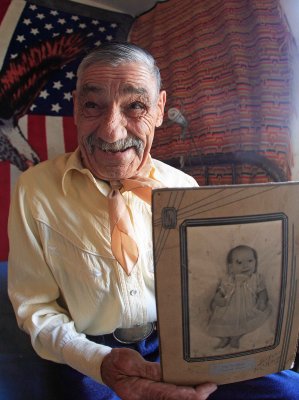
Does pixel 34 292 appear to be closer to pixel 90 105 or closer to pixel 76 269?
pixel 76 269

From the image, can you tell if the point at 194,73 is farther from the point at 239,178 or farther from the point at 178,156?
the point at 239,178

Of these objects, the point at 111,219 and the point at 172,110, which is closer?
the point at 111,219

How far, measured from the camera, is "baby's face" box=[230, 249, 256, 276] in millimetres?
521

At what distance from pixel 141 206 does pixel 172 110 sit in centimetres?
70

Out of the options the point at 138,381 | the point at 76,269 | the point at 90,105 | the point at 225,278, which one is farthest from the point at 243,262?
the point at 90,105

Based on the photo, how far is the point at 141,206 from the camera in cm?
83

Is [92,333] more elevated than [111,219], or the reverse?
[111,219]

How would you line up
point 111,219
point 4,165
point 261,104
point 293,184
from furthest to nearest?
point 4,165 → point 261,104 → point 111,219 → point 293,184

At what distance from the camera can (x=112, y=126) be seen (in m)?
0.75

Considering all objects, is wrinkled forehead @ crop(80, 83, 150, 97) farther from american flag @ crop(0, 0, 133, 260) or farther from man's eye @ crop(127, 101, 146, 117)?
american flag @ crop(0, 0, 133, 260)

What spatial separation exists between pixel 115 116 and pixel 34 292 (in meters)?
0.42

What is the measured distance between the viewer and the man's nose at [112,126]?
750 mm

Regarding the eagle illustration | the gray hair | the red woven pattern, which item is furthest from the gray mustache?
the eagle illustration

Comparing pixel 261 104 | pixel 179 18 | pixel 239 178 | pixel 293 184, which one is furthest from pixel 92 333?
pixel 179 18
